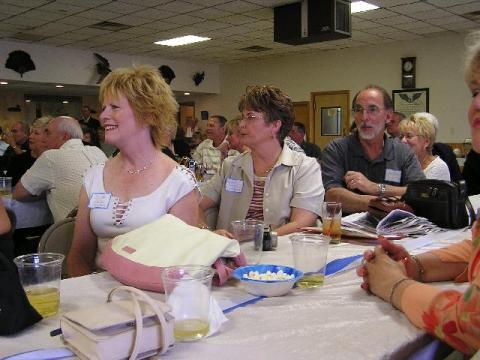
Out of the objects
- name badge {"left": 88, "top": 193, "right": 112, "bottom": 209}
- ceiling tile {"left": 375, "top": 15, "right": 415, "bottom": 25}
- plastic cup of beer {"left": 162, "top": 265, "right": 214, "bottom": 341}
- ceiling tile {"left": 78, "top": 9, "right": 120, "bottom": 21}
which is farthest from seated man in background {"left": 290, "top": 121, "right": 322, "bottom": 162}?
plastic cup of beer {"left": 162, "top": 265, "right": 214, "bottom": 341}

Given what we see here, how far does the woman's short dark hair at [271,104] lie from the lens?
107 inches

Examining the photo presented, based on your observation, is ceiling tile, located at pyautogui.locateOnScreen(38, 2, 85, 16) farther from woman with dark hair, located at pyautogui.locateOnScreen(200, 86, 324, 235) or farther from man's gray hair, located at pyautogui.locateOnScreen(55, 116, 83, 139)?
woman with dark hair, located at pyautogui.locateOnScreen(200, 86, 324, 235)

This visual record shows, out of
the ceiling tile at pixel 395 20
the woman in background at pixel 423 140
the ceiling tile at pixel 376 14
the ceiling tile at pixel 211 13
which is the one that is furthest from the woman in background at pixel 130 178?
the ceiling tile at pixel 395 20

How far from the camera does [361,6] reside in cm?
688

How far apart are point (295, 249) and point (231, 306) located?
309 millimetres

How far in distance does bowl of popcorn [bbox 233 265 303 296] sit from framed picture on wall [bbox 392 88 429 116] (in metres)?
8.27

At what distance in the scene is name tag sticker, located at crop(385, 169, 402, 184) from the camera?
123 inches

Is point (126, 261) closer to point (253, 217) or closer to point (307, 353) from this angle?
point (307, 353)

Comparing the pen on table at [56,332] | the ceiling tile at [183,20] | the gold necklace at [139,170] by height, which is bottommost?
the pen on table at [56,332]

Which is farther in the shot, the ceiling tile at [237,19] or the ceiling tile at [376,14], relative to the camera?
the ceiling tile at [237,19]

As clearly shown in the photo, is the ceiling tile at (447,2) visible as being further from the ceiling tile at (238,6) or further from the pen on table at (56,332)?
the pen on table at (56,332)

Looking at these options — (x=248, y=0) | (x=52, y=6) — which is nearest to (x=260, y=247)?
(x=248, y=0)

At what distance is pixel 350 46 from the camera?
9844 mm

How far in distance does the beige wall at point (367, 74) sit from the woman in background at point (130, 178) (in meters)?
6.34
